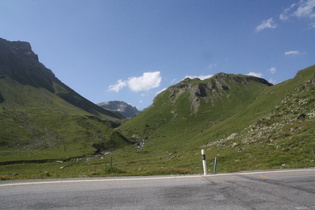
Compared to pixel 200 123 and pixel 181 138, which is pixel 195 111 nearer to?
pixel 200 123

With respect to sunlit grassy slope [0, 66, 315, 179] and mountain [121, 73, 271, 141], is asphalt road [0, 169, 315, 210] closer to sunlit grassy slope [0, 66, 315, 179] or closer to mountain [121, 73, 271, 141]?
sunlit grassy slope [0, 66, 315, 179]

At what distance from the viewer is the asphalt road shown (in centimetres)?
625

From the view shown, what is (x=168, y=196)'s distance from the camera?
723 centimetres

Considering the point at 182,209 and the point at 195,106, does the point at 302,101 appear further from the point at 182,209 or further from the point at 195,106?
the point at 195,106

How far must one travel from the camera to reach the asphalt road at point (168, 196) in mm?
6254

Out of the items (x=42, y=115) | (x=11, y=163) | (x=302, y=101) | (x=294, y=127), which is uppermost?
(x=42, y=115)

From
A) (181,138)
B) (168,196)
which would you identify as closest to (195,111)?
(181,138)

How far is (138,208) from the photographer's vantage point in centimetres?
604

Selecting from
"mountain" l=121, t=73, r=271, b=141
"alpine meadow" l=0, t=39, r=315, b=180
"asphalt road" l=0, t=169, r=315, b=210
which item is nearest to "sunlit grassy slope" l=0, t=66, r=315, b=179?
"mountain" l=121, t=73, r=271, b=141

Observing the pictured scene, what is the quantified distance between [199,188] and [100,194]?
12.9 feet

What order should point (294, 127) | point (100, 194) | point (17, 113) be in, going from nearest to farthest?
point (100, 194) → point (294, 127) → point (17, 113)

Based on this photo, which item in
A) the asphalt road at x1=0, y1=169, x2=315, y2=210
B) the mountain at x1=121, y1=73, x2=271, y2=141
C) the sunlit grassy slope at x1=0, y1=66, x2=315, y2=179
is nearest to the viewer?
the asphalt road at x1=0, y1=169, x2=315, y2=210

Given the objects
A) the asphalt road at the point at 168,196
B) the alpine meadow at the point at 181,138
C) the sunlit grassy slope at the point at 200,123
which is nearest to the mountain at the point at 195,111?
the sunlit grassy slope at the point at 200,123

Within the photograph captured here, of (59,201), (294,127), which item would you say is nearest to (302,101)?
(294,127)
